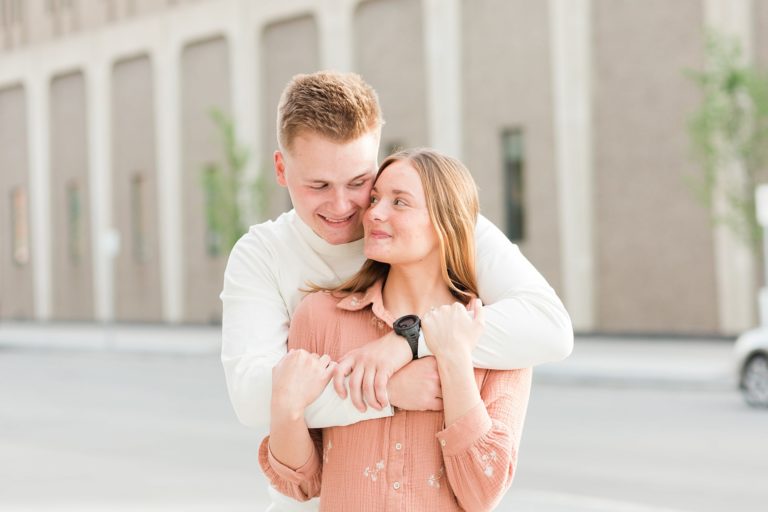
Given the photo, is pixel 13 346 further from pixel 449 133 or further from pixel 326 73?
pixel 326 73

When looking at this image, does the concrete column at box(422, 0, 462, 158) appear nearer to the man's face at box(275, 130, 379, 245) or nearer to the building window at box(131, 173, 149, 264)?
the building window at box(131, 173, 149, 264)

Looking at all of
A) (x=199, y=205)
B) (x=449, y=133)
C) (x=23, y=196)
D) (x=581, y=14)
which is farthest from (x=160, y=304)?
(x=581, y=14)

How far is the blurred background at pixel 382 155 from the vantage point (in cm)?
1081

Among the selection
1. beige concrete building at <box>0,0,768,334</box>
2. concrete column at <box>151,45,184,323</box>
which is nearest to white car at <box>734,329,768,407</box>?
beige concrete building at <box>0,0,768,334</box>

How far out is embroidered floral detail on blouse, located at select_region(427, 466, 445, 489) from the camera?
238cm

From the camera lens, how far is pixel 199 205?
126 ft

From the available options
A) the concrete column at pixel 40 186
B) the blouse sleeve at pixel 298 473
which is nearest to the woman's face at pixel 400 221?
the blouse sleeve at pixel 298 473

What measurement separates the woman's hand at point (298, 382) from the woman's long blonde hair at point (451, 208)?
34cm

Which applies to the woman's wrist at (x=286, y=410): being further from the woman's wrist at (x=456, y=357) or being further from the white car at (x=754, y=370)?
the white car at (x=754, y=370)

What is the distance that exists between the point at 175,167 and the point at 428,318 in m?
37.5

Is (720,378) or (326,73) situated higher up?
(326,73)

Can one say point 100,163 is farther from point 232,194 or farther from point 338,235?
point 338,235

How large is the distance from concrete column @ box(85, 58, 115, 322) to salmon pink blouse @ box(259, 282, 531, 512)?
40.3m

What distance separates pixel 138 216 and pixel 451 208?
39.9 m
